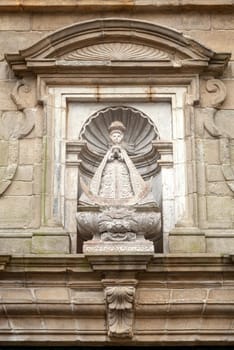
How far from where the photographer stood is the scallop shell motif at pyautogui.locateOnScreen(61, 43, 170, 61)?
8844 mm

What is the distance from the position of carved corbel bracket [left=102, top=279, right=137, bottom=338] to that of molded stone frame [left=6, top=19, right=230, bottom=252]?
1.09 meters

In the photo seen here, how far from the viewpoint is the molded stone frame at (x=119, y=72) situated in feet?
28.3

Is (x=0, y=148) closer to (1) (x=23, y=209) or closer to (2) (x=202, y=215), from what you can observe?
(1) (x=23, y=209)

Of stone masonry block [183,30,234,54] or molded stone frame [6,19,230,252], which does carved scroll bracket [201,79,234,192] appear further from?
stone masonry block [183,30,234,54]

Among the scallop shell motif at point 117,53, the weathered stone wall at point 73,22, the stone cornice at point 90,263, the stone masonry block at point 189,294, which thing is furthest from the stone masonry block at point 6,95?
the stone masonry block at point 189,294

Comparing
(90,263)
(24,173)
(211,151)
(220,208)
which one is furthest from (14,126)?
(220,208)

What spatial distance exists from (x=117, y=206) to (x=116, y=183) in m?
0.34

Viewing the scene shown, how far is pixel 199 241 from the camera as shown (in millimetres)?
8148

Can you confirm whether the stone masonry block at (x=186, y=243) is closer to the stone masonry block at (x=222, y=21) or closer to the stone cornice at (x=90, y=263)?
the stone cornice at (x=90, y=263)

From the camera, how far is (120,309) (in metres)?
7.79

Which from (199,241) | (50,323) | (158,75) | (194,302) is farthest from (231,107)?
(50,323)

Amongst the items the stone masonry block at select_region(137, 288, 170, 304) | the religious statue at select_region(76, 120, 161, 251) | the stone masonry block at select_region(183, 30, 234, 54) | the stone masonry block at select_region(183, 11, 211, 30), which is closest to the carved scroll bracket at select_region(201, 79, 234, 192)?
the stone masonry block at select_region(183, 30, 234, 54)

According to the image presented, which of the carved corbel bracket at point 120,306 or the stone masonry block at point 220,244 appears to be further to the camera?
the stone masonry block at point 220,244

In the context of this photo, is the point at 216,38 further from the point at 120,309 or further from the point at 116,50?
the point at 120,309
